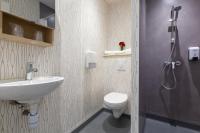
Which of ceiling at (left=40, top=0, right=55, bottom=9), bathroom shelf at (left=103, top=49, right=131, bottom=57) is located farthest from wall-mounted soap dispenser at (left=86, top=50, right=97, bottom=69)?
ceiling at (left=40, top=0, right=55, bottom=9)

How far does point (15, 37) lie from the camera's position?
2.88 feet

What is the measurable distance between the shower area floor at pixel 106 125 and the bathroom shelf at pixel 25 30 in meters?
1.29

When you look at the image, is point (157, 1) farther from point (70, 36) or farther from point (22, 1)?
point (22, 1)

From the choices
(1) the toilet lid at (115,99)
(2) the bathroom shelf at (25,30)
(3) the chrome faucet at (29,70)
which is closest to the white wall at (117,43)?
(1) the toilet lid at (115,99)

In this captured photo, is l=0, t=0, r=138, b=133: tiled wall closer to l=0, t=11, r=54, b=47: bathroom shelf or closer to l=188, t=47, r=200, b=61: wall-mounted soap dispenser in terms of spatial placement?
l=0, t=11, r=54, b=47: bathroom shelf

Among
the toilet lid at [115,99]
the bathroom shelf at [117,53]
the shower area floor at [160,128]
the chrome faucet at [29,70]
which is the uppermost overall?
the bathroom shelf at [117,53]

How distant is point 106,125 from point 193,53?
65.6 inches

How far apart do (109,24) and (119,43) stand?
0.53 meters

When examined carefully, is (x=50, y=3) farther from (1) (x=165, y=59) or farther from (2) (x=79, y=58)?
(1) (x=165, y=59)

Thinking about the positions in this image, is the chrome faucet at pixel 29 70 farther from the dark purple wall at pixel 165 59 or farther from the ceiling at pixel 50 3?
the dark purple wall at pixel 165 59

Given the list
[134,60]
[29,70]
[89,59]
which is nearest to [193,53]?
[134,60]

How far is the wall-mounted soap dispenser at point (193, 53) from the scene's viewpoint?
161 cm

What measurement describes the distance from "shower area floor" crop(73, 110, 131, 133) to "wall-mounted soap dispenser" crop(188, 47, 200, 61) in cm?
137

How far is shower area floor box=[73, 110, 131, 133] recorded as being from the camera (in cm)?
168
